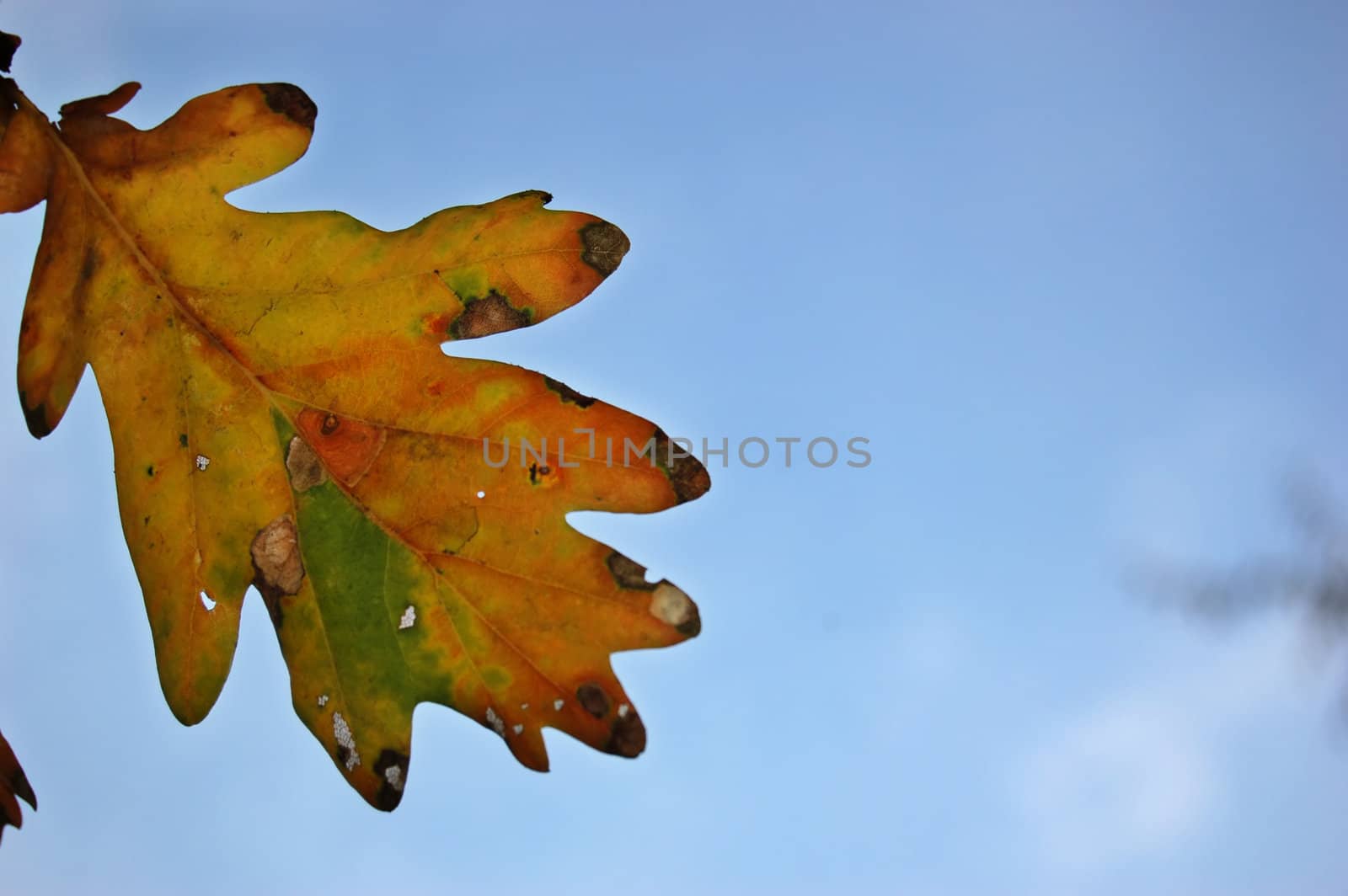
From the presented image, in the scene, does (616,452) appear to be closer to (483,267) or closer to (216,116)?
(483,267)

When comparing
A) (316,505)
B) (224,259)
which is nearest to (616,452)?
(316,505)

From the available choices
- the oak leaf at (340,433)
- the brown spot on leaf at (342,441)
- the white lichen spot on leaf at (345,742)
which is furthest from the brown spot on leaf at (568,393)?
the white lichen spot on leaf at (345,742)

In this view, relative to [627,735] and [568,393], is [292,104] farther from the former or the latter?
[627,735]

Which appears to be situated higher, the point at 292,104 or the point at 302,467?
the point at 292,104

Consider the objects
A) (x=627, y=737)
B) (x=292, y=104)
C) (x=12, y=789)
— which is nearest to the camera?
(x=627, y=737)

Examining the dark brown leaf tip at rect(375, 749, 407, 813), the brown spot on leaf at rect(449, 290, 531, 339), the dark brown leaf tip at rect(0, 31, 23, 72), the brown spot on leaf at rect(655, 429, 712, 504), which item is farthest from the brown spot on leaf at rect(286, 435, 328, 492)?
the dark brown leaf tip at rect(0, 31, 23, 72)

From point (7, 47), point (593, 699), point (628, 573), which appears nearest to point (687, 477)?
point (628, 573)
